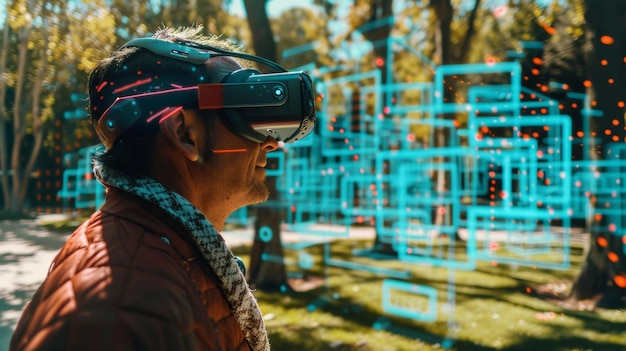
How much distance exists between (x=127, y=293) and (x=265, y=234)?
16.1 ft

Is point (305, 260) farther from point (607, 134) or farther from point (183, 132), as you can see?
point (183, 132)

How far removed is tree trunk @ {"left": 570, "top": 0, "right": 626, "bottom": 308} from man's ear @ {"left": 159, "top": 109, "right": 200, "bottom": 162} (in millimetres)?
3850

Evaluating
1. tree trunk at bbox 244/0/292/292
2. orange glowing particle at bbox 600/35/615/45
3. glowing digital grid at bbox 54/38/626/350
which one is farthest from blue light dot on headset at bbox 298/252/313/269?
orange glowing particle at bbox 600/35/615/45

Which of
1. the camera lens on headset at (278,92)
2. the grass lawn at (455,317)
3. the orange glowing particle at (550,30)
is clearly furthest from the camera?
the orange glowing particle at (550,30)

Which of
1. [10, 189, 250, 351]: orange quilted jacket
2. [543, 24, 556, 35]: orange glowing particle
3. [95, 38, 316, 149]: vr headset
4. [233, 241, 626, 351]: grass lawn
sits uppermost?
[543, 24, 556, 35]: orange glowing particle

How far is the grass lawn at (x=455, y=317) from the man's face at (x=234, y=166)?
301 centimetres

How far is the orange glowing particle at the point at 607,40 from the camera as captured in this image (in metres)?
4.08

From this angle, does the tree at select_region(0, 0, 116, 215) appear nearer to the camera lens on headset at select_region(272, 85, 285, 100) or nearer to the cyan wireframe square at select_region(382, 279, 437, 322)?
the camera lens on headset at select_region(272, 85, 285, 100)

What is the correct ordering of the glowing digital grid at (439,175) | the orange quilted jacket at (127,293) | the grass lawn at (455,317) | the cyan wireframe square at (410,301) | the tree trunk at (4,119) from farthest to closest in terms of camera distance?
the cyan wireframe square at (410,301), the glowing digital grid at (439,175), the grass lawn at (455,317), the tree trunk at (4,119), the orange quilted jacket at (127,293)

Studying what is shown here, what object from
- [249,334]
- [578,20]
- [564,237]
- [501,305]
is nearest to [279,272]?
[501,305]

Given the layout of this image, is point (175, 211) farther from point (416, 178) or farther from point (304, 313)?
point (416, 178)

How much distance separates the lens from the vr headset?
87 cm

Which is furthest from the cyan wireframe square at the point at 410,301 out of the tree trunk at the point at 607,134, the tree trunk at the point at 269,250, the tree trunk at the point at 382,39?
the tree trunk at the point at 607,134

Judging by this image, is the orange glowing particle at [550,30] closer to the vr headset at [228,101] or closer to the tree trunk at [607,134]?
the tree trunk at [607,134]
